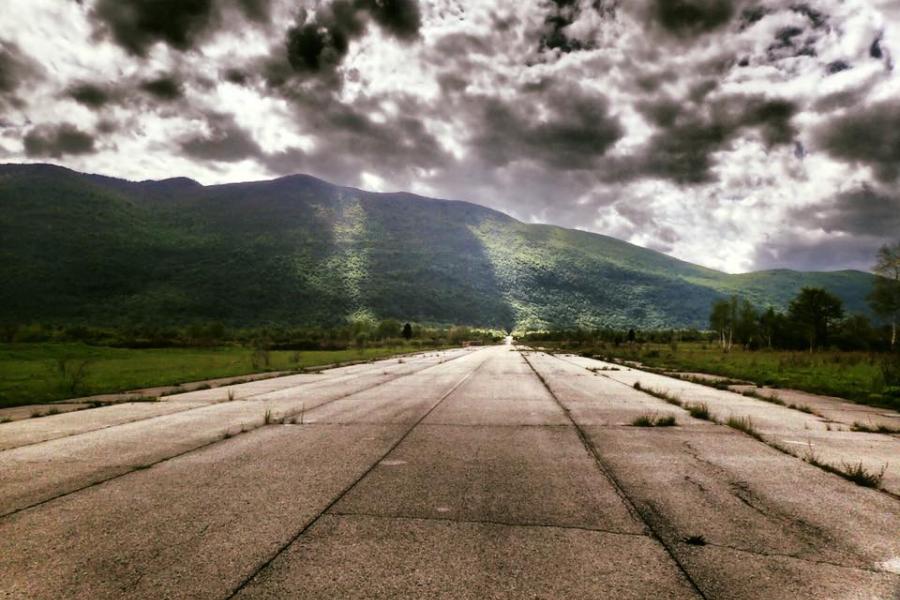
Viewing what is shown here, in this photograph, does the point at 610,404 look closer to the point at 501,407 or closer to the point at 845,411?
the point at 501,407

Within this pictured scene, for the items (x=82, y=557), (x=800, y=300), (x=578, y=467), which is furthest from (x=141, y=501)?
(x=800, y=300)

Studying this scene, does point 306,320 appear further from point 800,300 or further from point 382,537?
point 382,537

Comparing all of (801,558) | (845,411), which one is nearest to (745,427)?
(845,411)

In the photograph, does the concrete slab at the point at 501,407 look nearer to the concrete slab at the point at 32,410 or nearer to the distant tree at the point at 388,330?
the concrete slab at the point at 32,410

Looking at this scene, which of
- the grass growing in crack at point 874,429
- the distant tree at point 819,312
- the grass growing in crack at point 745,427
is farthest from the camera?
the distant tree at point 819,312

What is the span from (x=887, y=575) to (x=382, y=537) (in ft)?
12.6

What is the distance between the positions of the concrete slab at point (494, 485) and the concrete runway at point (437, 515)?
0.03 m

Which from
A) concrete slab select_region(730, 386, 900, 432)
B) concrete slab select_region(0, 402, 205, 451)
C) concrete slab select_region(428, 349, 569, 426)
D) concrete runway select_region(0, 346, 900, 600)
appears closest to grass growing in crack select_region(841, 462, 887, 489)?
concrete runway select_region(0, 346, 900, 600)

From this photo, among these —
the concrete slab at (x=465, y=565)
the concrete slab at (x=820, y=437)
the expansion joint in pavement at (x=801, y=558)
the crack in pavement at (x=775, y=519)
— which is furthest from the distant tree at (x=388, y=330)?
the expansion joint in pavement at (x=801, y=558)

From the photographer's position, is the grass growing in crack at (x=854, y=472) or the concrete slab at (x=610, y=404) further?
the concrete slab at (x=610, y=404)

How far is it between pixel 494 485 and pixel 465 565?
2.14 metres

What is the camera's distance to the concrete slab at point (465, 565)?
3.11 metres

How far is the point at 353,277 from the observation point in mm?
170250

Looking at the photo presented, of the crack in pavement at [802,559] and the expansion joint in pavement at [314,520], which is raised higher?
the crack in pavement at [802,559]
